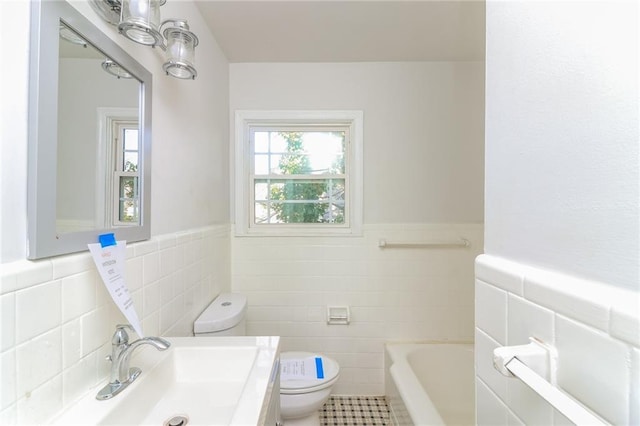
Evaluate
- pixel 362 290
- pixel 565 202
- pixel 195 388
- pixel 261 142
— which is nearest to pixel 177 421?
pixel 195 388

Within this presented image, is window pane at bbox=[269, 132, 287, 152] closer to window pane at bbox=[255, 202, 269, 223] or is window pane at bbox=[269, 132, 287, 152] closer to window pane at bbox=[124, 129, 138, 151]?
window pane at bbox=[255, 202, 269, 223]

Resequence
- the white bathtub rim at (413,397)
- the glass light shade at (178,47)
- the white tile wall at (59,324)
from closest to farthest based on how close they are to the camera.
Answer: the white tile wall at (59,324), the glass light shade at (178,47), the white bathtub rim at (413,397)

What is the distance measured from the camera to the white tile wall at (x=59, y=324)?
533mm

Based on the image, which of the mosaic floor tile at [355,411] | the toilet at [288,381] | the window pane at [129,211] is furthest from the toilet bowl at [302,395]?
the window pane at [129,211]

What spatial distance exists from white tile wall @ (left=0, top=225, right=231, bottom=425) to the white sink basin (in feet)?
0.23

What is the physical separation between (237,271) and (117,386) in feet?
4.30

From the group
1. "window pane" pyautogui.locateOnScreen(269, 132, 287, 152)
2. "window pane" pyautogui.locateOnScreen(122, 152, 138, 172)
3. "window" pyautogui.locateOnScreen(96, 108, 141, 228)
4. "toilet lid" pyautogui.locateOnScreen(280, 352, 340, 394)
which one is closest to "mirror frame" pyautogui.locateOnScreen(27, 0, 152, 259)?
"window" pyautogui.locateOnScreen(96, 108, 141, 228)

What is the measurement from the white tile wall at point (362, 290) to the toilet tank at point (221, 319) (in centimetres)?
45

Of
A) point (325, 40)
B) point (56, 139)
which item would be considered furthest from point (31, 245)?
point (325, 40)

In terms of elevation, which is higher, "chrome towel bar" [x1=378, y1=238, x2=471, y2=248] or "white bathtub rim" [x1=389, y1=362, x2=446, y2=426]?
"chrome towel bar" [x1=378, y1=238, x2=471, y2=248]

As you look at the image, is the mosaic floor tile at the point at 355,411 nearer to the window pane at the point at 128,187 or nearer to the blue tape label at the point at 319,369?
the blue tape label at the point at 319,369

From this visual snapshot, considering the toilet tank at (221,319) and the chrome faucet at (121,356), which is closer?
the chrome faucet at (121,356)

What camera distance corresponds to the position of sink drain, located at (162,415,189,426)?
768 millimetres

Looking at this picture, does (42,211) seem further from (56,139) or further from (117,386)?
(117,386)
